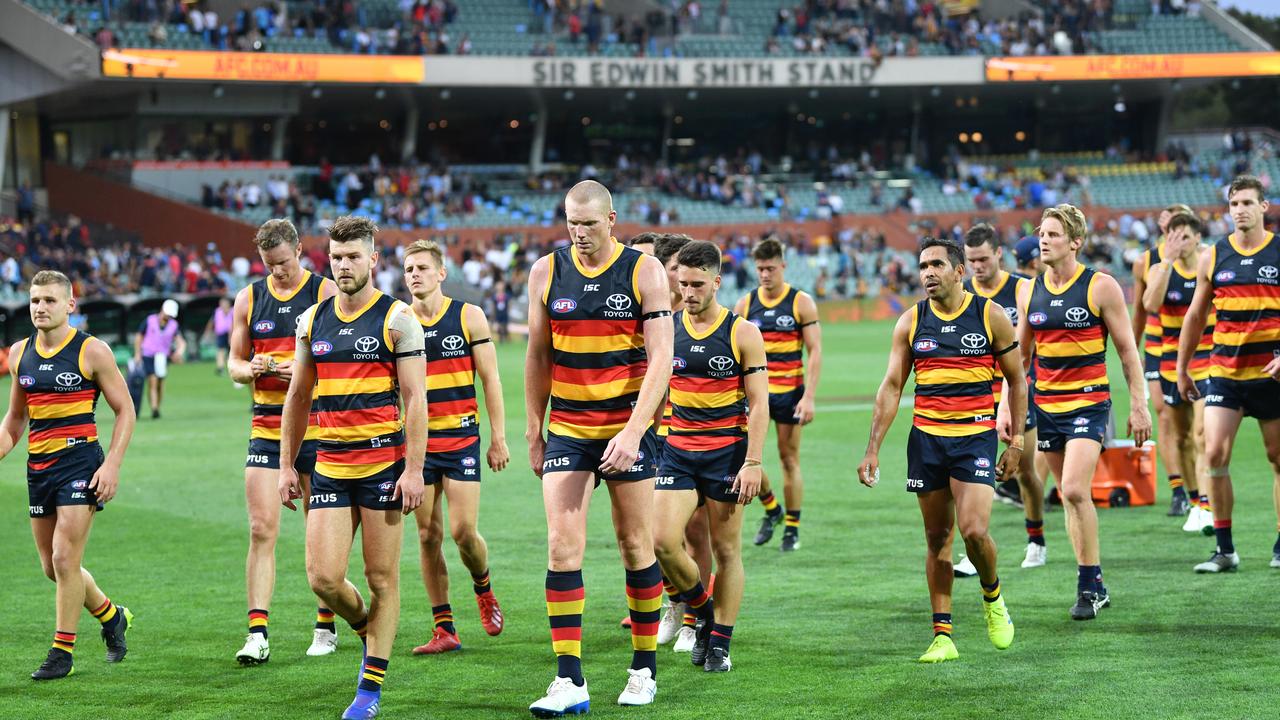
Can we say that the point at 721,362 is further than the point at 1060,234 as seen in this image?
No

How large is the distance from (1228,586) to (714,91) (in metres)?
49.0

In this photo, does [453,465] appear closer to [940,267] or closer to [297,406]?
[297,406]

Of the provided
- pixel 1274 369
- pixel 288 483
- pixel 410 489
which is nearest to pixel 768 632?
pixel 410 489

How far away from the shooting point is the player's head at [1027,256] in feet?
40.1

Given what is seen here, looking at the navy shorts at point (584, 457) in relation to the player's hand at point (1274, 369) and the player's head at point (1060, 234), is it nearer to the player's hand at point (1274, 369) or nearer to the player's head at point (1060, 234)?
the player's head at point (1060, 234)

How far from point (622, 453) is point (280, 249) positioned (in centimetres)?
281

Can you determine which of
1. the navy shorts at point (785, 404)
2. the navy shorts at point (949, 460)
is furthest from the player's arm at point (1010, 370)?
the navy shorts at point (785, 404)

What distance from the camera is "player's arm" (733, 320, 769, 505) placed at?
8078 mm

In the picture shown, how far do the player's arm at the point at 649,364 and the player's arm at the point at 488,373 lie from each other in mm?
1498

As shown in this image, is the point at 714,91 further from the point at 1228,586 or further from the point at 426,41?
the point at 1228,586

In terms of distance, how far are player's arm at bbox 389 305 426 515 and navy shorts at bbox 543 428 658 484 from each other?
0.63m

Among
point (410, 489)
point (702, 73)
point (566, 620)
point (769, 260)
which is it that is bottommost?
point (566, 620)

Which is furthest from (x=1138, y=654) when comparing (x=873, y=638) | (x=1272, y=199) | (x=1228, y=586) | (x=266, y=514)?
(x=1272, y=199)

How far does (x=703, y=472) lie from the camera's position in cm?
841
